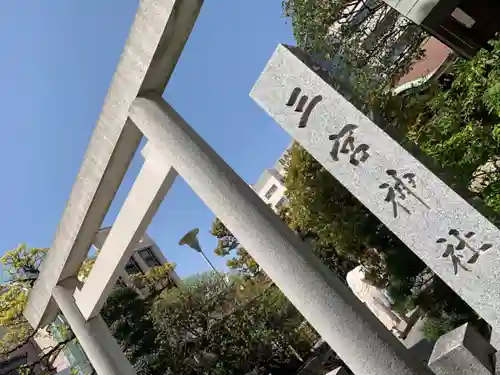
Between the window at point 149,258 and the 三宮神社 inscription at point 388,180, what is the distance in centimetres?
3001

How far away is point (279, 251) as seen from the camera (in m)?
2.80

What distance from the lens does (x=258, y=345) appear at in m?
12.1

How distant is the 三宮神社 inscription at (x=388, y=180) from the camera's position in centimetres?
249

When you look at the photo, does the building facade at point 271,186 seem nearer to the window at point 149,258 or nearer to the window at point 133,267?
the window at point 149,258

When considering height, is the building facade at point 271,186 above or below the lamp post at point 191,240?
above

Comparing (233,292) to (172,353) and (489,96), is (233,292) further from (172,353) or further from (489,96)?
(489,96)

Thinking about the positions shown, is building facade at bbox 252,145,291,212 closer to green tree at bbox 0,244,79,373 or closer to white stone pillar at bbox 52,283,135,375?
green tree at bbox 0,244,79,373

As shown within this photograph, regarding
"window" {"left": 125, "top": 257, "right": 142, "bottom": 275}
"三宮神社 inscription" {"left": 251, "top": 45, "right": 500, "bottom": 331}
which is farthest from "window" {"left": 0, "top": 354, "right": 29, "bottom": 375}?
"三宮神社 inscription" {"left": 251, "top": 45, "right": 500, "bottom": 331}

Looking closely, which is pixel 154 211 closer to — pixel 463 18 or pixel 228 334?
pixel 463 18

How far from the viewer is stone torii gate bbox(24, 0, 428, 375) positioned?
261cm

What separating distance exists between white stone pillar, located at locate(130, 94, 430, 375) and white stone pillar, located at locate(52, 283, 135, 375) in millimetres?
1976

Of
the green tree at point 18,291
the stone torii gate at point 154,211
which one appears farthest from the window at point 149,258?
the stone torii gate at point 154,211

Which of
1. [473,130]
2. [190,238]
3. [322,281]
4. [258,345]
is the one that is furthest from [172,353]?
[322,281]

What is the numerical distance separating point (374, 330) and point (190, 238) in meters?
14.9
